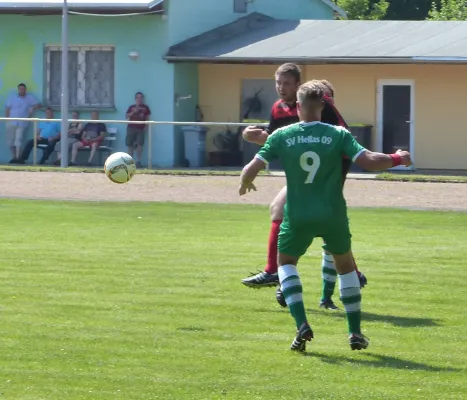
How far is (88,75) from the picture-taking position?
3281 cm

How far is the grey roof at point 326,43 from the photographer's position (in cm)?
3061

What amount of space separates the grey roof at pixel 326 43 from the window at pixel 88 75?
6.11 feet

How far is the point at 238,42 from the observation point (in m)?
33.0

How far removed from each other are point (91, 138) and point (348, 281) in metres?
22.3

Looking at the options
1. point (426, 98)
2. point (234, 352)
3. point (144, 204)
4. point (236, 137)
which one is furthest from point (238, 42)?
point (234, 352)

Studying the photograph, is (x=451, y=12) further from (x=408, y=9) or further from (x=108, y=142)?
(x=108, y=142)

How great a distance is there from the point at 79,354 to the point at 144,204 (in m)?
12.2

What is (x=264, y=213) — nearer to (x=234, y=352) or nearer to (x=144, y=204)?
(x=144, y=204)

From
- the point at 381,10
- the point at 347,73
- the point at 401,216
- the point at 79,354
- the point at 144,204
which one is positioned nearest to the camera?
the point at 79,354

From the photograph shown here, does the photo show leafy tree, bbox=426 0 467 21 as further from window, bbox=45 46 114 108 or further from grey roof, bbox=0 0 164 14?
grey roof, bbox=0 0 164 14

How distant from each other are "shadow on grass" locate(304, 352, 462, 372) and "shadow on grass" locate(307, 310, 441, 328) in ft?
4.25

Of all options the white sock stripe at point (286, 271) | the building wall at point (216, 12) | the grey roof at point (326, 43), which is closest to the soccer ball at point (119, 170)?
the white sock stripe at point (286, 271)

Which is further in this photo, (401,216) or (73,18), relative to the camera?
(73,18)

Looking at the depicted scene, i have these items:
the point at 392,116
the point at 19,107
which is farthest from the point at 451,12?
the point at 19,107
